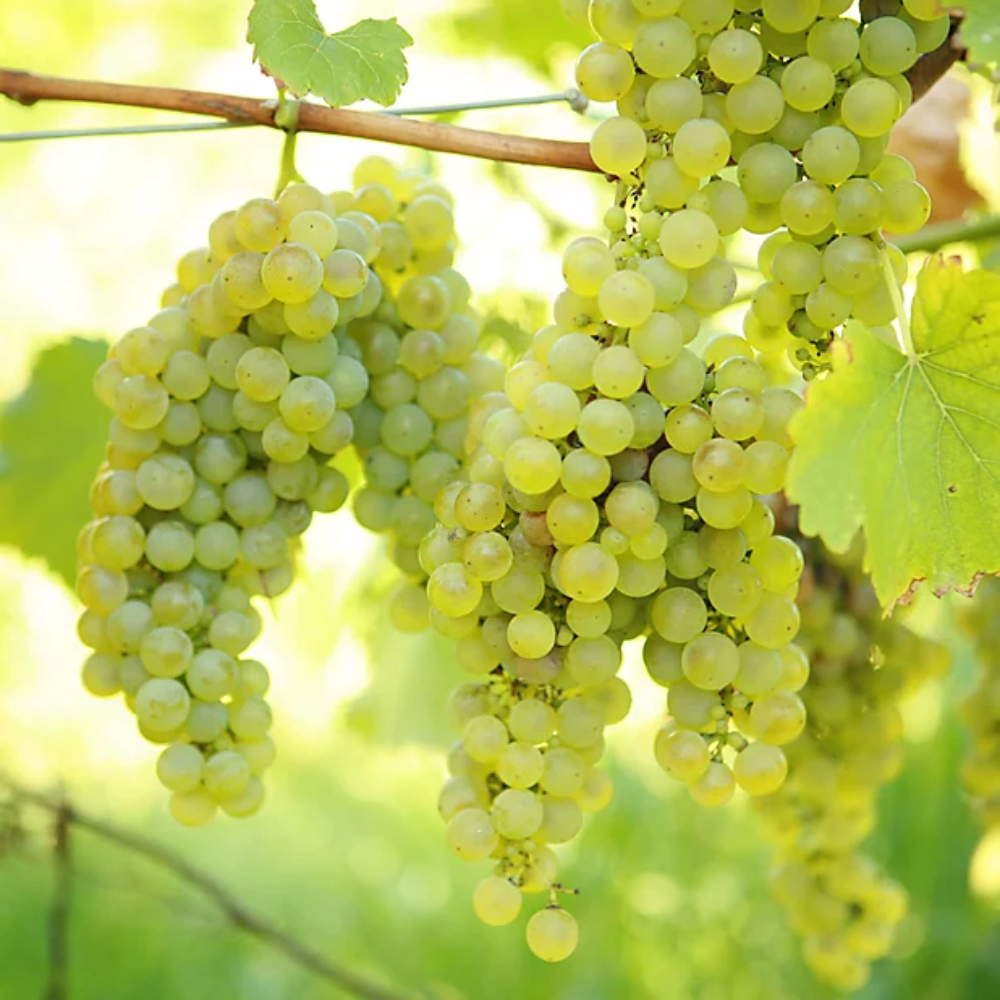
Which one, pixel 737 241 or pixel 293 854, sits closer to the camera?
pixel 737 241

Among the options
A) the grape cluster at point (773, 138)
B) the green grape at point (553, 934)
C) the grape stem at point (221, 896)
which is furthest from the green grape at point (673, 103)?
the grape stem at point (221, 896)

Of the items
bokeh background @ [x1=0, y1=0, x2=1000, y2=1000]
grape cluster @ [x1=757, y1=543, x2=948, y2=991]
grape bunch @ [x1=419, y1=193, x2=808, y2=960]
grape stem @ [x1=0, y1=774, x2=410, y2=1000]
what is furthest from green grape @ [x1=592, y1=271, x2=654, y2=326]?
grape stem @ [x1=0, y1=774, x2=410, y2=1000]

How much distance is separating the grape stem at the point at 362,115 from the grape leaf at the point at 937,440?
0.44 feet

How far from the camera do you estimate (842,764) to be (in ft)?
2.60

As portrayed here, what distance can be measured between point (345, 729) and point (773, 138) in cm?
82

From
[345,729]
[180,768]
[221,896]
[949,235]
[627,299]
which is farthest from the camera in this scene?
[345,729]

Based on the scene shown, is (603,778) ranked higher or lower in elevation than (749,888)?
lower

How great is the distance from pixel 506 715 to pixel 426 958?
97 cm

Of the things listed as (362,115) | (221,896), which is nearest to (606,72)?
(362,115)

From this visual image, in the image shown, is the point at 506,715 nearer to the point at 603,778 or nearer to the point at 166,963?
the point at 603,778

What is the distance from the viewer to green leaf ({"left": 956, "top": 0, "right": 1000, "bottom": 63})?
47 centimetres

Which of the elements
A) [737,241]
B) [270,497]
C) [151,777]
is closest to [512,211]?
[737,241]

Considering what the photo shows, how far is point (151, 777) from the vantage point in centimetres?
188

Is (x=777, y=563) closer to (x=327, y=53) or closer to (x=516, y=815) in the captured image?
(x=516, y=815)
